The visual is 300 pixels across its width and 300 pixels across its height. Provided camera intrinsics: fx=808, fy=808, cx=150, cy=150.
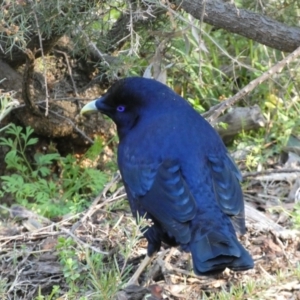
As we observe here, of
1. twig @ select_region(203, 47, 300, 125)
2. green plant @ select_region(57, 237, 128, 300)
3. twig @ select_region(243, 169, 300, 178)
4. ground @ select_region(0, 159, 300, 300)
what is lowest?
twig @ select_region(243, 169, 300, 178)

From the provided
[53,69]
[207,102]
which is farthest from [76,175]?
[207,102]

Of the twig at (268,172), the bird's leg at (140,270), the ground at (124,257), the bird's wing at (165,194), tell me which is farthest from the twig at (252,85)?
the twig at (268,172)

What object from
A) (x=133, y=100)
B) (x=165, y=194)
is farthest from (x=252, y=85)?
(x=165, y=194)

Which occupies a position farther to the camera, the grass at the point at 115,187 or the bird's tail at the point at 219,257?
the grass at the point at 115,187

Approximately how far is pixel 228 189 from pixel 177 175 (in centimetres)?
27

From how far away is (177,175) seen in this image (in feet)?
13.2

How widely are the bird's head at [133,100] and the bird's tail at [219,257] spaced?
1.02 metres

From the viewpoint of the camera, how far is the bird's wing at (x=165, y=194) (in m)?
3.86

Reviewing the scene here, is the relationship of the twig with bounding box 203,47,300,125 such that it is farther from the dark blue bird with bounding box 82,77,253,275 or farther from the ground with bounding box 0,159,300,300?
the ground with bounding box 0,159,300,300

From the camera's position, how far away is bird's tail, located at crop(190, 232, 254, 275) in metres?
3.59

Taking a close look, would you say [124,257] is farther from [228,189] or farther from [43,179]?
[43,179]

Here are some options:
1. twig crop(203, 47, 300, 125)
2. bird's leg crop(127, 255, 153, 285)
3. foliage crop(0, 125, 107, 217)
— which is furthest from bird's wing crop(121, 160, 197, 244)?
foliage crop(0, 125, 107, 217)

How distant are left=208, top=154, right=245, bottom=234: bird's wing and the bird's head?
50 cm

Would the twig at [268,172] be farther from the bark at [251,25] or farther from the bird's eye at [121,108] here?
the bird's eye at [121,108]
